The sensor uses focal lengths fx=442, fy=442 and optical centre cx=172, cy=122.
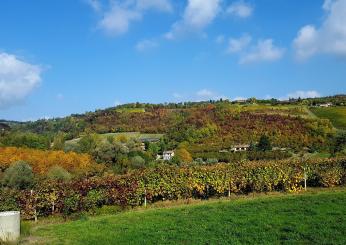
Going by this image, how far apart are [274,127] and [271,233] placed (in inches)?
3279

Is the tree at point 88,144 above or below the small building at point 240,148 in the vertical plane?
above

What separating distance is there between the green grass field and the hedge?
214ft

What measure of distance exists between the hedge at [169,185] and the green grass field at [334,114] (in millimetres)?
65364

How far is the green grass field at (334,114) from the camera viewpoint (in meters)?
89.0

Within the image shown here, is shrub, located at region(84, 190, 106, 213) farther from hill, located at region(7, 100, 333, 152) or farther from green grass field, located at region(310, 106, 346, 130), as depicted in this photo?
green grass field, located at region(310, 106, 346, 130)

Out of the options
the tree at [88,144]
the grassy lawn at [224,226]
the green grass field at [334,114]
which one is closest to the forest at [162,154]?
the tree at [88,144]

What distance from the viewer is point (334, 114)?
97.0 m

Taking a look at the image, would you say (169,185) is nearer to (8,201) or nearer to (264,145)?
(8,201)

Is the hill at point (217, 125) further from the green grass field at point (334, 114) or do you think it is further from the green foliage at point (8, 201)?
the green foliage at point (8, 201)

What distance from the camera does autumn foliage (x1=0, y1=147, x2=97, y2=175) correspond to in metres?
65.4

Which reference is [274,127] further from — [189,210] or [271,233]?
[271,233]

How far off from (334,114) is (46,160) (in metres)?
Result: 62.5

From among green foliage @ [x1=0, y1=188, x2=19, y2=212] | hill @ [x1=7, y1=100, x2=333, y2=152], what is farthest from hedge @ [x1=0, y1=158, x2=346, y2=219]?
hill @ [x1=7, y1=100, x2=333, y2=152]

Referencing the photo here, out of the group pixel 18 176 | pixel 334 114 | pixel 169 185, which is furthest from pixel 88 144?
pixel 169 185
